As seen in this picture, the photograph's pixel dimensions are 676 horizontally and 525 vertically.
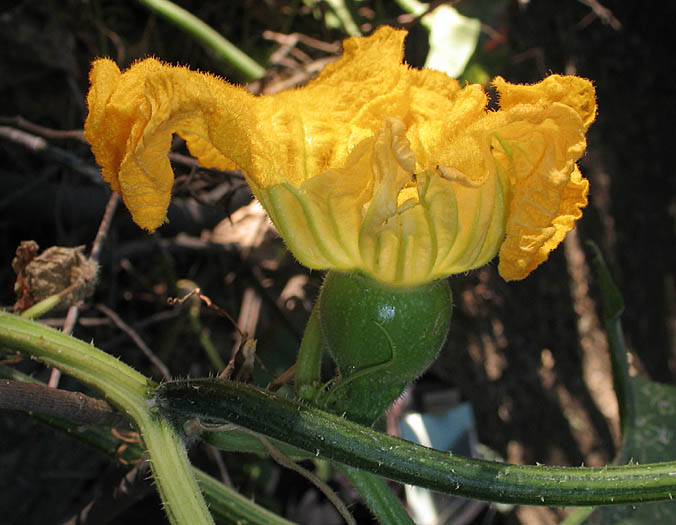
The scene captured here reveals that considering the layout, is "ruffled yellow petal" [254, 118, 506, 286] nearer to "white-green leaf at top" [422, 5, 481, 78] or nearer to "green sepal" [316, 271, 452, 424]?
"green sepal" [316, 271, 452, 424]

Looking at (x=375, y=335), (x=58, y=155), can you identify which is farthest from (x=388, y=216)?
(x=58, y=155)

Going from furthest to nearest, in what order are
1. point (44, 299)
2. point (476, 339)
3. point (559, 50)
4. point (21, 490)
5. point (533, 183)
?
1. point (559, 50)
2. point (476, 339)
3. point (21, 490)
4. point (44, 299)
5. point (533, 183)

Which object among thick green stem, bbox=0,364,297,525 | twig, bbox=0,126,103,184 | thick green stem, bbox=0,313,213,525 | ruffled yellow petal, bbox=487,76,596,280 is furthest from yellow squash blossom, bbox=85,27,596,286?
twig, bbox=0,126,103,184

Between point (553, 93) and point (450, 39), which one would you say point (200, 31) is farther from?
point (553, 93)

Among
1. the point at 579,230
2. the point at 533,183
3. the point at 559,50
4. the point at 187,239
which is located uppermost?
the point at 533,183

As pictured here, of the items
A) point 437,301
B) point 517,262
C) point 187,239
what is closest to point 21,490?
point 187,239

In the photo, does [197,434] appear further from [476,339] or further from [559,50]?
[559,50]
